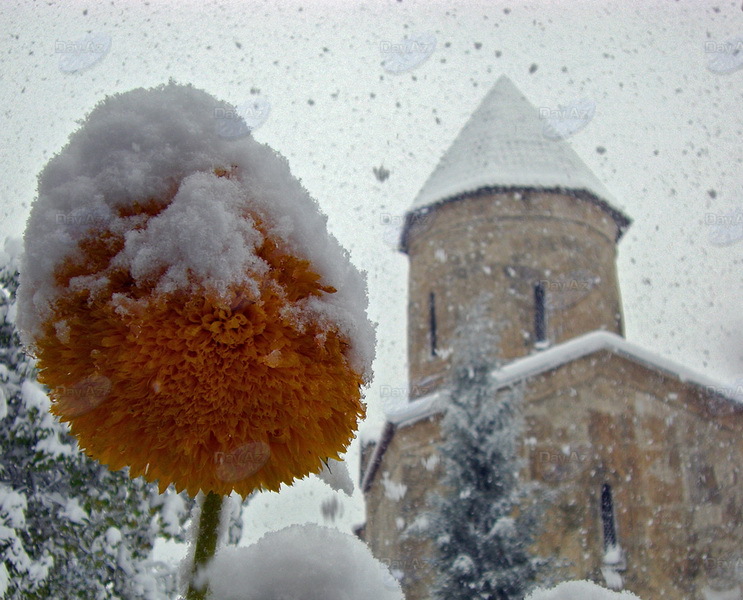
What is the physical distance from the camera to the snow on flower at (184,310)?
63 cm

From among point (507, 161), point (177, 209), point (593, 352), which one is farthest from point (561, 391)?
point (177, 209)

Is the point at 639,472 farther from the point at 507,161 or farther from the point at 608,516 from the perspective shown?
the point at 507,161

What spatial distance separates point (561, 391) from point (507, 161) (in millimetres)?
5658

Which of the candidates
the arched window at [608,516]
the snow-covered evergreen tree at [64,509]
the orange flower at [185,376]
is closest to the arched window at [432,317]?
the arched window at [608,516]

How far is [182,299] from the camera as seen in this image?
645mm

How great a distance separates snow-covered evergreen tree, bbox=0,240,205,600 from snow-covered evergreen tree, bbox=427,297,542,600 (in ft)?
17.1

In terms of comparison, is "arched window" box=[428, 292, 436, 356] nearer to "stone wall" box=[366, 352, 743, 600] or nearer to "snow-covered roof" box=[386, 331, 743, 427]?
"snow-covered roof" box=[386, 331, 743, 427]

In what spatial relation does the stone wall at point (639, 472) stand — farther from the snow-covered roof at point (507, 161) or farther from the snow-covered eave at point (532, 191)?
the snow-covered roof at point (507, 161)

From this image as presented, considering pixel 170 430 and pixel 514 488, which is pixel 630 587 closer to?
pixel 514 488

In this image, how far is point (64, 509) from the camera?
13.0 feet

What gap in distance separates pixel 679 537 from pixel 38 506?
919 cm

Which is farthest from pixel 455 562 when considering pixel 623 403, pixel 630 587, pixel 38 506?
pixel 38 506

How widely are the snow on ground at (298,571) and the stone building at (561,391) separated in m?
8.36

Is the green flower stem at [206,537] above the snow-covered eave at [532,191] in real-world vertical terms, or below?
below
